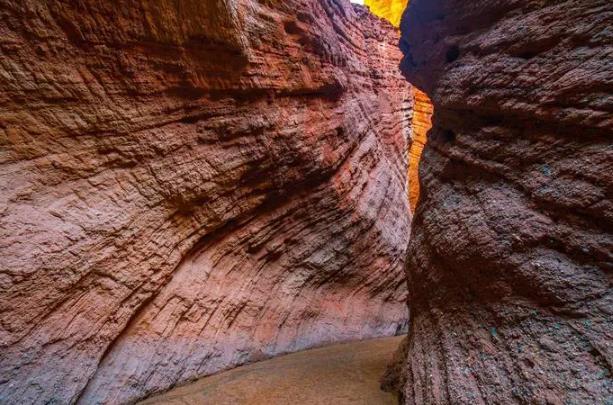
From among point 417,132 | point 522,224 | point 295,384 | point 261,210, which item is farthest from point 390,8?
point 295,384

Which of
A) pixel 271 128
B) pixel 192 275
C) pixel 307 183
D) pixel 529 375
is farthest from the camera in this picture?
pixel 307 183

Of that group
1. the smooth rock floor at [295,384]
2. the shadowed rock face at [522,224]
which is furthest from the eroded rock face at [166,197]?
the shadowed rock face at [522,224]

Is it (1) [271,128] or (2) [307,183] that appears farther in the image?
(2) [307,183]

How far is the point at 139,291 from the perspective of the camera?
15.0 feet

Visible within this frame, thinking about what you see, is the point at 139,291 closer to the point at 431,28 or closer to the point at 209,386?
the point at 209,386

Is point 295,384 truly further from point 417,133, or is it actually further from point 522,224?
point 417,133

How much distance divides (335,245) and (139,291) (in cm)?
439

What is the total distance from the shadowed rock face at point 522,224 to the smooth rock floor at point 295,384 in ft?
2.42

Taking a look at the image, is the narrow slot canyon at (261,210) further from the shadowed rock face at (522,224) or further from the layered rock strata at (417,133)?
the layered rock strata at (417,133)

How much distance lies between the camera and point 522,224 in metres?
3.10

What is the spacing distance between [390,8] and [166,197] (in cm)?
2515

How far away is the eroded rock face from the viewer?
3.63m

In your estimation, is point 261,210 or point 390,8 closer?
point 261,210

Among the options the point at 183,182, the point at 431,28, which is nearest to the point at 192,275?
the point at 183,182
